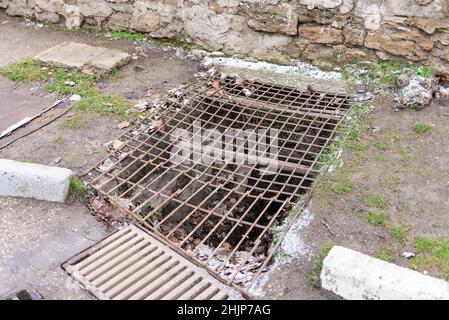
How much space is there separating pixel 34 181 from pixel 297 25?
2977 millimetres

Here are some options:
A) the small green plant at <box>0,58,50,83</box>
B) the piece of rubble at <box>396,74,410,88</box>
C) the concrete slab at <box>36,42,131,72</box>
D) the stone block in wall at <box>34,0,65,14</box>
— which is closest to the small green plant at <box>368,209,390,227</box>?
the piece of rubble at <box>396,74,410,88</box>

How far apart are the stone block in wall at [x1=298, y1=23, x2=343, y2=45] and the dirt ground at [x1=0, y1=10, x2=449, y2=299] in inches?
32.2

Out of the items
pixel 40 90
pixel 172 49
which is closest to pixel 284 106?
pixel 172 49

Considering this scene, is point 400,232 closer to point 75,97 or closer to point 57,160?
point 57,160

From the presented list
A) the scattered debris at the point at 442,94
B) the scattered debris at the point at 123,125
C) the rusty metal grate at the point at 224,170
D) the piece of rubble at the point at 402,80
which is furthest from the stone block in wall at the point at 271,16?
the scattered debris at the point at 123,125

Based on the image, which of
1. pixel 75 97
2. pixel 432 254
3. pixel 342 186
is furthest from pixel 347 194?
pixel 75 97

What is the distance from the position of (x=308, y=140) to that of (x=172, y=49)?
85.9 inches

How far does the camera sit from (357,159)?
12.8ft

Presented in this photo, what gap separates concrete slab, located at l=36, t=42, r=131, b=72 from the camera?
5340 millimetres

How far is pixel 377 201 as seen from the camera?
3.48 m

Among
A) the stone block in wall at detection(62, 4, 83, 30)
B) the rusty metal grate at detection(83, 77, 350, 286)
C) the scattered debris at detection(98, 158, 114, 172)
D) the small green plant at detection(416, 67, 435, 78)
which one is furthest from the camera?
the stone block in wall at detection(62, 4, 83, 30)

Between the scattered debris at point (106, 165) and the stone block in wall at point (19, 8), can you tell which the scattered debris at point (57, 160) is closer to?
the scattered debris at point (106, 165)

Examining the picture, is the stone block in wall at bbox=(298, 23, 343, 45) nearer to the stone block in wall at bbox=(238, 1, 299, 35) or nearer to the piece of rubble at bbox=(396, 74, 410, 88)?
the stone block in wall at bbox=(238, 1, 299, 35)
